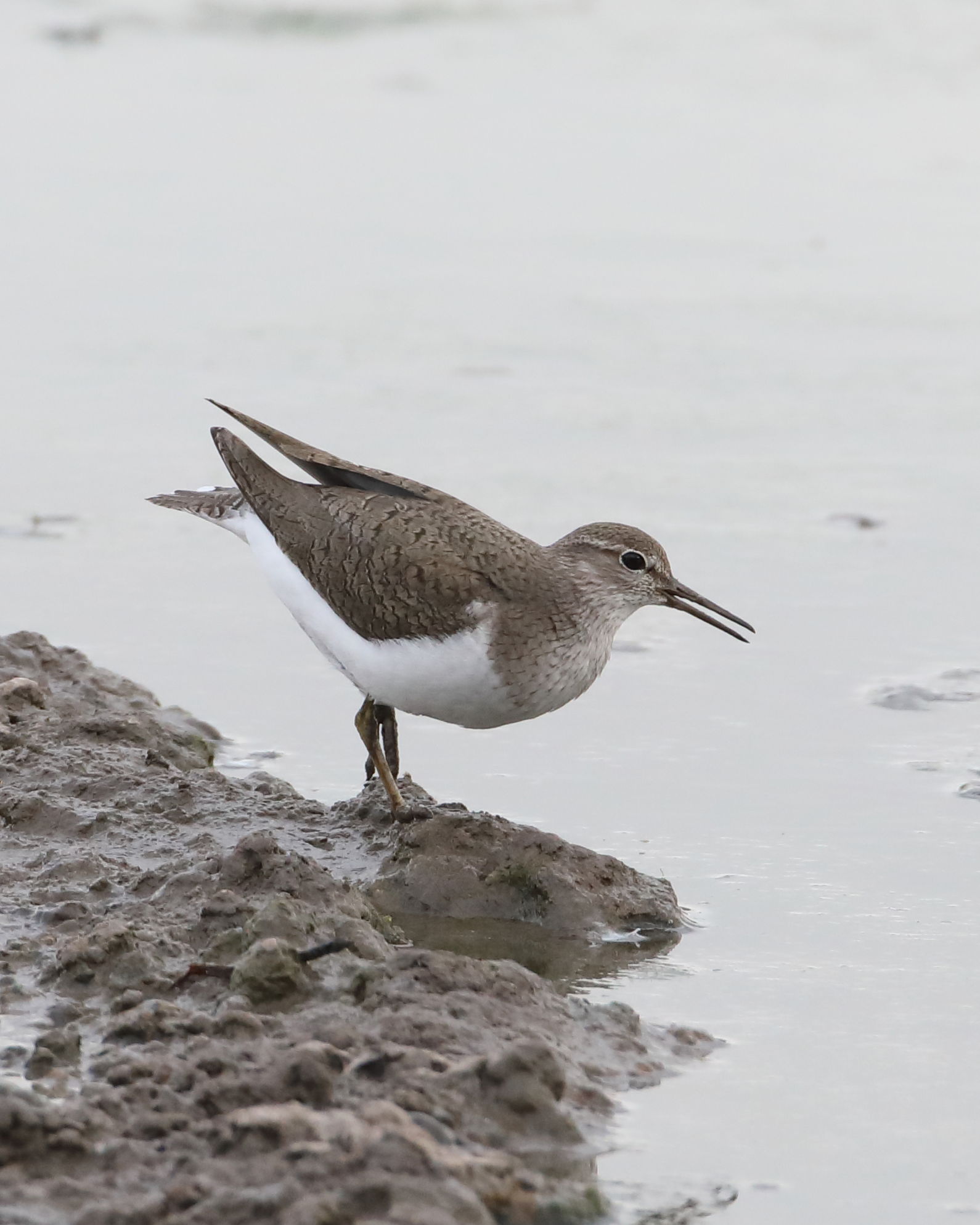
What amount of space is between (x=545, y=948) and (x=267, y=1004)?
1.07 metres

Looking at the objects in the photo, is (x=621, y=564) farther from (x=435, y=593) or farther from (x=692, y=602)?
(x=435, y=593)

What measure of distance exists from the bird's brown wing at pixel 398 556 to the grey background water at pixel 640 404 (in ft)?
2.51

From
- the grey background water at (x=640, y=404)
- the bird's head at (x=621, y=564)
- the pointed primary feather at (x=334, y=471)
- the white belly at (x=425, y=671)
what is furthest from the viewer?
the pointed primary feather at (x=334, y=471)

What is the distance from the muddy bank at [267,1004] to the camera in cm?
369

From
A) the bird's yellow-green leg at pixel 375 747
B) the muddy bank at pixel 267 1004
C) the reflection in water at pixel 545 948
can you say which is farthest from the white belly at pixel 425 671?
the reflection in water at pixel 545 948

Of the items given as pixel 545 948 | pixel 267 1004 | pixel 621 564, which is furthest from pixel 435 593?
pixel 267 1004

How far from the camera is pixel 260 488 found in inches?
261

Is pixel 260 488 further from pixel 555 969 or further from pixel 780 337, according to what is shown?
pixel 780 337

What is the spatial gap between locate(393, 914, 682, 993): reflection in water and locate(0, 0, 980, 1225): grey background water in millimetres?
111

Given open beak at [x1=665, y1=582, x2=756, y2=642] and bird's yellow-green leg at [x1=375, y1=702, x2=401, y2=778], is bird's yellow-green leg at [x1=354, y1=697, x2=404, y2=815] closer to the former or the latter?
bird's yellow-green leg at [x1=375, y1=702, x2=401, y2=778]

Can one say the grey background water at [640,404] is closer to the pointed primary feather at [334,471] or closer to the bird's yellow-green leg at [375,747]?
the bird's yellow-green leg at [375,747]

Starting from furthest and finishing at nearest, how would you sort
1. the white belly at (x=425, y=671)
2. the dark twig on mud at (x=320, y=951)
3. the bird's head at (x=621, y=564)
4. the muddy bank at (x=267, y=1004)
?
the bird's head at (x=621, y=564) < the white belly at (x=425, y=671) < the dark twig on mud at (x=320, y=951) < the muddy bank at (x=267, y=1004)

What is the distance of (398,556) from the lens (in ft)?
19.8

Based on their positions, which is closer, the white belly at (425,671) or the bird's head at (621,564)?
the white belly at (425,671)
